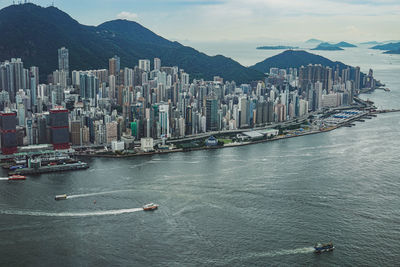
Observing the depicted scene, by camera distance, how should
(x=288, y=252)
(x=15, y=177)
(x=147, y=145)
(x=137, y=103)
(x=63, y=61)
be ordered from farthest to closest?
(x=63, y=61) → (x=137, y=103) → (x=147, y=145) → (x=15, y=177) → (x=288, y=252)

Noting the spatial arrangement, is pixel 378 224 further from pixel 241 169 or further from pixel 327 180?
pixel 241 169

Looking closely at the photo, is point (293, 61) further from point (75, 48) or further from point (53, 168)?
point (53, 168)

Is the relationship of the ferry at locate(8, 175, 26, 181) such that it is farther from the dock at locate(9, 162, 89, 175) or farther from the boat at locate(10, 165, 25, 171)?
the boat at locate(10, 165, 25, 171)

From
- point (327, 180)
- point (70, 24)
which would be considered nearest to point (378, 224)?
point (327, 180)

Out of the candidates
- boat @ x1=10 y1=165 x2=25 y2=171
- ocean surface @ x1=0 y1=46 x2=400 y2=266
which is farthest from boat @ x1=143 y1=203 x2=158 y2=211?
boat @ x1=10 y1=165 x2=25 y2=171

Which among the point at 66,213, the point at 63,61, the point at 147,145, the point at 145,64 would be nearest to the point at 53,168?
the point at 147,145

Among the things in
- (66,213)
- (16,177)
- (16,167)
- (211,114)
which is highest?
(211,114)

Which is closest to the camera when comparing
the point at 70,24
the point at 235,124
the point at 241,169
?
the point at 241,169
